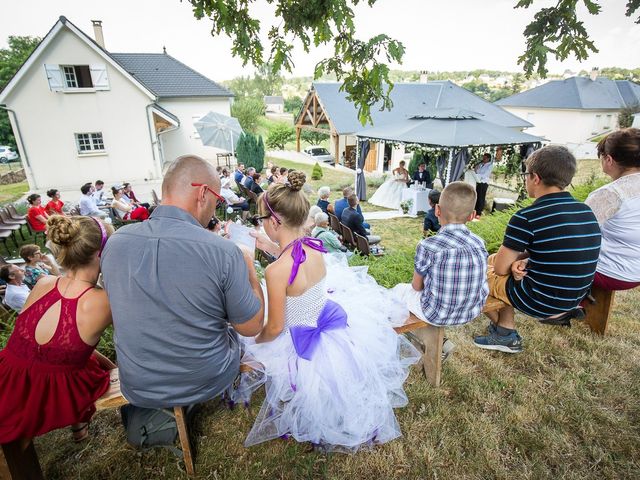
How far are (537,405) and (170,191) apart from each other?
3.05 meters

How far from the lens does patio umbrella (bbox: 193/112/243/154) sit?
1487cm

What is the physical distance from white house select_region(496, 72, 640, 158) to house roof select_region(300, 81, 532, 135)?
17.8 meters

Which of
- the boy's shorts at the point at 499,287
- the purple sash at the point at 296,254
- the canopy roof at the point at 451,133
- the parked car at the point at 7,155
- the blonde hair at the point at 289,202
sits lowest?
the parked car at the point at 7,155

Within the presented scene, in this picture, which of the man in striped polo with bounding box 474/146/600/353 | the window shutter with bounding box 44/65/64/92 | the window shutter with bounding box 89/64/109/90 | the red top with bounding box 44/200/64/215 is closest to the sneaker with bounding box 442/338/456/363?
the man in striped polo with bounding box 474/146/600/353

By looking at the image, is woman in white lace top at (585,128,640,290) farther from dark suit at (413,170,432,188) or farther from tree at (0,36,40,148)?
tree at (0,36,40,148)

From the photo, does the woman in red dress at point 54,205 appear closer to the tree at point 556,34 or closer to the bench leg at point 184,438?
the bench leg at point 184,438

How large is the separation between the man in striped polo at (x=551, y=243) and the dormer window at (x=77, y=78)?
1928 centimetres

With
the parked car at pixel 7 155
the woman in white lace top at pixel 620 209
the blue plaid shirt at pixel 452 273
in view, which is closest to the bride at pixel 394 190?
the woman in white lace top at pixel 620 209

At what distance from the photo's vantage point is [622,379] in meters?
2.82

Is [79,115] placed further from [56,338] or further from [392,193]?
[56,338]

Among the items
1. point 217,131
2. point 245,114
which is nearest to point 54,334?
point 217,131

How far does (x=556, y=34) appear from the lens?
2.71m

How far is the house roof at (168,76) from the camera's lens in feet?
69.5

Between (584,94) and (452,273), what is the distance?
4500 cm
